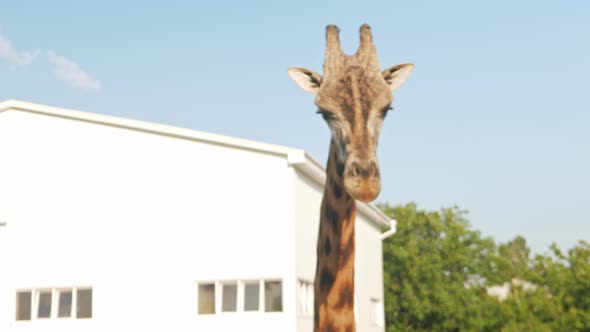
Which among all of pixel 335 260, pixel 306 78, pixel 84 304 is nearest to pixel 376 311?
pixel 84 304

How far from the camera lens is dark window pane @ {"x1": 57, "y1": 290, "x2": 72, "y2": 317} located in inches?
861

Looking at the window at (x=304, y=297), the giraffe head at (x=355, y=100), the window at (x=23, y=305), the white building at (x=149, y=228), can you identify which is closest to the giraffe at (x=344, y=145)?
the giraffe head at (x=355, y=100)

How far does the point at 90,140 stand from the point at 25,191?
2.39 m

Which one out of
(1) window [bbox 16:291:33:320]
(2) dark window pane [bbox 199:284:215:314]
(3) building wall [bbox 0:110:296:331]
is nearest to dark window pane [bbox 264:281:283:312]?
(3) building wall [bbox 0:110:296:331]

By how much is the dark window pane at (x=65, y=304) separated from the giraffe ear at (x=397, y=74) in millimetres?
17676

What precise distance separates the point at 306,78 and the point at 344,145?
0.99 meters

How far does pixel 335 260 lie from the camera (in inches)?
238

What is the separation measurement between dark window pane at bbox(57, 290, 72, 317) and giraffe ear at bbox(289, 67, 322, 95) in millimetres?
17466

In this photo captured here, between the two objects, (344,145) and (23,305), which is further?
(23,305)

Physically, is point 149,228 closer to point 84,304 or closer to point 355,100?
point 84,304

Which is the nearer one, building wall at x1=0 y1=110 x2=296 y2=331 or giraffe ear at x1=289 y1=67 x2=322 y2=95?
giraffe ear at x1=289 y1=67 x2=322 y2=95

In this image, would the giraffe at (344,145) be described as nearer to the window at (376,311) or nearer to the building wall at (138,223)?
the building wall at (138,223)

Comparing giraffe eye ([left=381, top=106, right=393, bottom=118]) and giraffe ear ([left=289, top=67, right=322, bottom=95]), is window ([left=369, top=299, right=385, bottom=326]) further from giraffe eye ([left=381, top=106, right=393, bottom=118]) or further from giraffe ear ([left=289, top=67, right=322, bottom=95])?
giraffe eye ([left=381, top=106, right=393, bottom=118])

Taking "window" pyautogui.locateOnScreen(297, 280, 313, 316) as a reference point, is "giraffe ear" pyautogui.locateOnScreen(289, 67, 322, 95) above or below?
above
